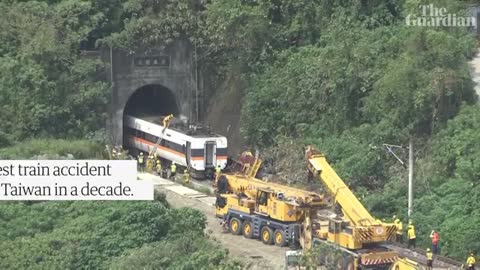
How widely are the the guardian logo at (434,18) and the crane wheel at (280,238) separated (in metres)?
8.13

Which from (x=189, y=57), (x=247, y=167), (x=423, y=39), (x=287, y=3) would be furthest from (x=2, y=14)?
(x=423, y=39)

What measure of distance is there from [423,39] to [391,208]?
208 inches

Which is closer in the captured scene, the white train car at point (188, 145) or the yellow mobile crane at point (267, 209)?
the yellow mobile crane at point (267, 209)

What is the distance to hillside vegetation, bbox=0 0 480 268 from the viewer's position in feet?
100.0

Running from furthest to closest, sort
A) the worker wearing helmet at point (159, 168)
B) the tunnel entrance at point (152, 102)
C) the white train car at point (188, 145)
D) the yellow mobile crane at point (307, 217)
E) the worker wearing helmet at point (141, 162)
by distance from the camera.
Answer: the tunnel entrance at point (152, 102) → the worker wearing helmet at point (141, 162) → the worker wearing helmet at point (159, 168) → the white train car at point (188, 145) → the yellow mobile crane at point (307, 217)

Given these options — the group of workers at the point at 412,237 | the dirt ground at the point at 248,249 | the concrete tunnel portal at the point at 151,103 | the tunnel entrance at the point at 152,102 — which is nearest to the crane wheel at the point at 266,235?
the dirt ground at the point at 248,249

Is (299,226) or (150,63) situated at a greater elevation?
(150,63)

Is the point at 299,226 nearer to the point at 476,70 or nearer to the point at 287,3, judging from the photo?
the point at 476,70

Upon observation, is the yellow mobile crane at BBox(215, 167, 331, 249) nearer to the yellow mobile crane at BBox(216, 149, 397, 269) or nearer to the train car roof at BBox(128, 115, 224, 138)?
the yellow mobile crane at BBox(216, 149, 397, 269)

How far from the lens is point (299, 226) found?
28.5 meters

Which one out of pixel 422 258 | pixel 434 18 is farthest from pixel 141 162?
pixel 422 258

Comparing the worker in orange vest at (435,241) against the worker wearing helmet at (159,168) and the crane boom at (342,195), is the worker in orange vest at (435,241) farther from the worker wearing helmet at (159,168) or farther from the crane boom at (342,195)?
the worker wearing helmet at (159,168)

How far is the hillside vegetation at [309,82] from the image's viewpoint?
30469 millimetres

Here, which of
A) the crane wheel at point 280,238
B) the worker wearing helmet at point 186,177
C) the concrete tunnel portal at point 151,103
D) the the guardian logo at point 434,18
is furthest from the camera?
the concrete tunnel portal at point 151,103
